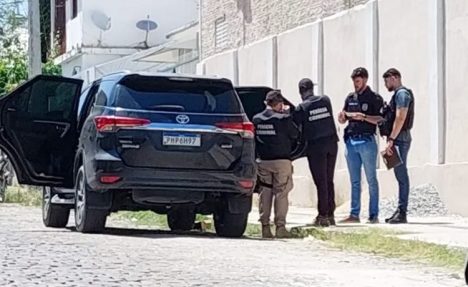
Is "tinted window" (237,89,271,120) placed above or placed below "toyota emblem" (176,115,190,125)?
above

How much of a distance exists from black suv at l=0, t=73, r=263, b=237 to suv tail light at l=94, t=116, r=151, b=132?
0.01m

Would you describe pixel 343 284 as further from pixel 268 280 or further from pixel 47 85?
pixel 47 85

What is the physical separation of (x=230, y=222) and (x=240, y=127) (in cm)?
118

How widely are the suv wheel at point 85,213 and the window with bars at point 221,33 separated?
15.1 metres

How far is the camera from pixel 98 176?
13.0 meters

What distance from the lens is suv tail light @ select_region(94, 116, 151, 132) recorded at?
1301 cm

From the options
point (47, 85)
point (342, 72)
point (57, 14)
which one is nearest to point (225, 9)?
point (342, 72)

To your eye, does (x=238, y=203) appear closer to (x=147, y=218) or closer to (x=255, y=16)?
(x=147, y=218)

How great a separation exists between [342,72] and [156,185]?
803cm

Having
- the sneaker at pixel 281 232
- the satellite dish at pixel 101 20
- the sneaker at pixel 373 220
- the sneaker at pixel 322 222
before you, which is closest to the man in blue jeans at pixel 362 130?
the sneaker at pixel 373 220

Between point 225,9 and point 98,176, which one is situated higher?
point 225,9

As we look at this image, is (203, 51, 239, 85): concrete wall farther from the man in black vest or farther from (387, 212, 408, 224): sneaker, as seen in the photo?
(387, 212, 408, 224): sneaker

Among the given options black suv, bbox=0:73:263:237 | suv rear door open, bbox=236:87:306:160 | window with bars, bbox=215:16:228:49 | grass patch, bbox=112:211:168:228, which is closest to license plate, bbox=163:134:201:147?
black suv, bbox=0:73:263:237

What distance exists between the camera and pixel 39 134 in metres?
14.8
